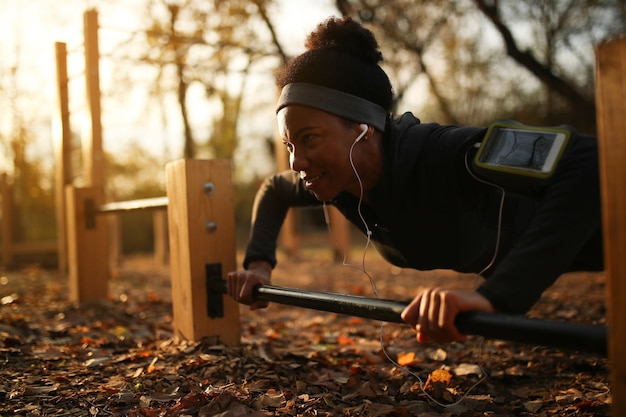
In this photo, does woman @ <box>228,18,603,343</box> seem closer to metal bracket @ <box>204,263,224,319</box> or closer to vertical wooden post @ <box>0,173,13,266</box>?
metal bracket @ <box>204,263,224,319</box>

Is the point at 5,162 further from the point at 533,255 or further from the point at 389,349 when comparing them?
the point at 533,255

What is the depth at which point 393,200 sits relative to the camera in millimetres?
2123

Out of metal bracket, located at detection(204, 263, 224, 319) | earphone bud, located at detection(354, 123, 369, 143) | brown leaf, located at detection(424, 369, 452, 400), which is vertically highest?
earphone bud, located at detection(354, 123, 369, 143)

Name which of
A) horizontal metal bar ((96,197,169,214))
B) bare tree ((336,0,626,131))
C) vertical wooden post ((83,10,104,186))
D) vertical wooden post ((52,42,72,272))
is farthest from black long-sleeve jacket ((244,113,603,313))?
bare tree ((336,0,626,131))

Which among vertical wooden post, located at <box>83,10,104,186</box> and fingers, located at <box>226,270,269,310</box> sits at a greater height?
vertical wooden post, located at <box>83,10,104,186</box>

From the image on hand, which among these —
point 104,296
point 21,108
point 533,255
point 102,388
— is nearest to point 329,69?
point 533,255

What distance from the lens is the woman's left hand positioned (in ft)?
4.77

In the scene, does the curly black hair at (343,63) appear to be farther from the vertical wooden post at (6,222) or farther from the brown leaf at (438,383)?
the vertical wooden post at (6,222)

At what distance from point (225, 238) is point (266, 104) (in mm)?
11088

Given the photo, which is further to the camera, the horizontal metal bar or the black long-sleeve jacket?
the horizontal metal bar

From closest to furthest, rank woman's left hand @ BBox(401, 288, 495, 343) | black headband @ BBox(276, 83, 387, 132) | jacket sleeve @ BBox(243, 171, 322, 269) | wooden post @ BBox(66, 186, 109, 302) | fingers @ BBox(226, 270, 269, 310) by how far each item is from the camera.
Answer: woman's left hand @ BBox(401, 288, 495, 343)
black headband @ BBox(276, 83, 387, 132)
fingers @ BBox(226, 270, 269, 310)
jacket sleeve @ BBox(243, 171, 322, 269)
wooden post @ BBox(66, 186, 109, 302)

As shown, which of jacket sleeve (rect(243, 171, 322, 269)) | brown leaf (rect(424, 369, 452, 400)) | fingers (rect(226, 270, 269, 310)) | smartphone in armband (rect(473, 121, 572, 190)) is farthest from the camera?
jacket sleeve (rect(243, 171, 322, 269))

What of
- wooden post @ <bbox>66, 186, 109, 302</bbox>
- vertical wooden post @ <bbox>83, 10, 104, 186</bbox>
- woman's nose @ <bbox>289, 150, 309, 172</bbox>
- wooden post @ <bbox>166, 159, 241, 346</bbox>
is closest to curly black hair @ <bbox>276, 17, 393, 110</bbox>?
woman's nose @ <bbox>289, 150, 309, 172</bbox>

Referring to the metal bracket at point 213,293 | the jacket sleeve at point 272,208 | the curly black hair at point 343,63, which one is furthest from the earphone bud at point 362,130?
the metal bracket at point 213,293
